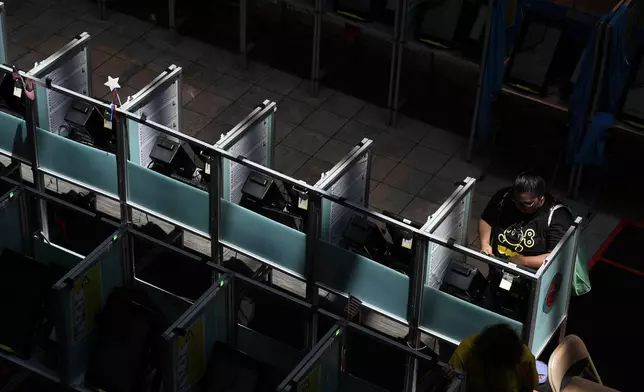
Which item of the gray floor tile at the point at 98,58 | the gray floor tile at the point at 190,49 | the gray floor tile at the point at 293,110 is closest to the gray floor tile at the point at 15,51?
the gray floor tile at the point at 98,58

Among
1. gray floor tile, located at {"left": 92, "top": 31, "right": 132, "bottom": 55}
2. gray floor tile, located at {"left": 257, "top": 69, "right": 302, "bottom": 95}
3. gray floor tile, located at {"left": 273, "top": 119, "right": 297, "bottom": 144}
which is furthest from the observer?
gray floor tile, located at {"left": 92, "top": 31, "right": 132, "bottom": 55}

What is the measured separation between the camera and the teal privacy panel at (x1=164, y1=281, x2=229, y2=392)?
7.30 metres

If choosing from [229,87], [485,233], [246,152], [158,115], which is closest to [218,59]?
[229,87]

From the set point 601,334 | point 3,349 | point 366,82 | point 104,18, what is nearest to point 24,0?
point 104,18

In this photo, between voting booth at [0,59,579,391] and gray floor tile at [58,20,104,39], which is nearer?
voting booth at [0,59,579,391]

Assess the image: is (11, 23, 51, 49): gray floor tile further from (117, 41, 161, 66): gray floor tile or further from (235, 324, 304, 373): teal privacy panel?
(235, 324, 304, 373): teal privacy panel

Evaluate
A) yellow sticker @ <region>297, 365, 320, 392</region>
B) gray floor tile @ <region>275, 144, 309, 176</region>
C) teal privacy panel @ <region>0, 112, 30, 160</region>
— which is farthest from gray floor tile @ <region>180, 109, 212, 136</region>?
yellow sticker @ <region>297, 365, 320, 392</region>

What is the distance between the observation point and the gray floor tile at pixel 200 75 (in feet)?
38.1

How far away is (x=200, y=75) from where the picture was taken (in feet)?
38.5

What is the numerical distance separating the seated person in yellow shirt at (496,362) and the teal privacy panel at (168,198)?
81.4 inches

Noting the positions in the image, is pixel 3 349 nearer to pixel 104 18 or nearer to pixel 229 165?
pixel 229 165

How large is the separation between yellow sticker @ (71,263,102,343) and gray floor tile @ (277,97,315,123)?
3.69m

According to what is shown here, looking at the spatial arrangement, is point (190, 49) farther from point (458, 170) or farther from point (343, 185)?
point (343, 185)

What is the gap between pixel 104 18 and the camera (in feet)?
40.6
